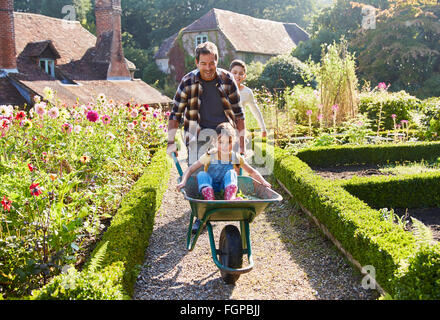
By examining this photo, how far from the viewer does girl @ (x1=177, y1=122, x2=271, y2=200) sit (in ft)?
12.4

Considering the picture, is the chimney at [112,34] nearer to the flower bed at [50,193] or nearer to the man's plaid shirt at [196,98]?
the flower bed at [50,193]

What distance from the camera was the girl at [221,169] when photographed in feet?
12.4

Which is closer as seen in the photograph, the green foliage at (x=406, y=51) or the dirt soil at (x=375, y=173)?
the dirt soil at (x=375, y=173)

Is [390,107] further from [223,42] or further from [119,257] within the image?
[223,42]

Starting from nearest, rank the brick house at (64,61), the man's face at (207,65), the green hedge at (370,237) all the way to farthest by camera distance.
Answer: the green hedge at (370,237), the man's face at (207,65), the brick house at (64,61)

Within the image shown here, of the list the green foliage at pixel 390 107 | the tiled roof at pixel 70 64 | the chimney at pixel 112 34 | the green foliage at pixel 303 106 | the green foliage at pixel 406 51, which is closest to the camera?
the green foliage at pixel 303 106

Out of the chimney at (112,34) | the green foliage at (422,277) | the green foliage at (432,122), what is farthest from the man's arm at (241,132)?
the chimney at (112,34)

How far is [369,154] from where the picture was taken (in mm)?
8062

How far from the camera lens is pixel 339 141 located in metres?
9.75

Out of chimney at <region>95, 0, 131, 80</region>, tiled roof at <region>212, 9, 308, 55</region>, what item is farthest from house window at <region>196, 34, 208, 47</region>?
chimney at <region>95, 0, 131, 80</region>

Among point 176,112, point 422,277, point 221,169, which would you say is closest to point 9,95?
point 176,112

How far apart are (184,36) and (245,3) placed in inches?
587

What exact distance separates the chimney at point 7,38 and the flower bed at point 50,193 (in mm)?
13285

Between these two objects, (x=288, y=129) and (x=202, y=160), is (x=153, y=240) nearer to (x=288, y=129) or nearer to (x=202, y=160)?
(x=202, y=160)
